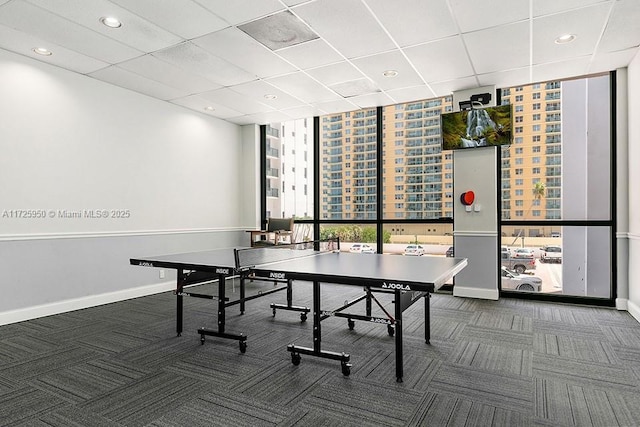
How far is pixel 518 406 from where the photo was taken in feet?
7.27

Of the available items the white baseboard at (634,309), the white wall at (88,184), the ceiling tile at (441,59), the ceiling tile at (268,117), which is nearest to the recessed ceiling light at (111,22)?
the white wall at (88,184)

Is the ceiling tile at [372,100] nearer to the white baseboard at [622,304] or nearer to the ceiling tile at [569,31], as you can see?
the ceiling tile at [569,31]

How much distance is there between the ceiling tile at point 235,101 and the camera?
5359 millimetres

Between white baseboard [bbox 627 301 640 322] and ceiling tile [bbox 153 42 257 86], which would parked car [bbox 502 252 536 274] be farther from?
ceiling tile [bbox 153 42 257 86]

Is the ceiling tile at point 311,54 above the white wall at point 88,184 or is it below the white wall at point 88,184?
above

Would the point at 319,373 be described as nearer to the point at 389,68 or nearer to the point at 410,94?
the point at 389,68

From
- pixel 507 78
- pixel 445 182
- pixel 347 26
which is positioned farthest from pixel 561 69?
pixel 347 26

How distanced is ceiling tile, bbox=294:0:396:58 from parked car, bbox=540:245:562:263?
10.9ft

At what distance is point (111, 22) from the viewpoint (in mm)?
3398

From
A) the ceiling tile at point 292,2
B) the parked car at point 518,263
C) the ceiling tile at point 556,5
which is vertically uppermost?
the ceiling tile at point 292,2

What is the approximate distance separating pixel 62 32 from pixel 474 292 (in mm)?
5522

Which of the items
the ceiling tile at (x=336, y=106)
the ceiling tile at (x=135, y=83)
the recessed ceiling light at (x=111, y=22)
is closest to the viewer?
the recessed ceiling light at (x=111, y=22)

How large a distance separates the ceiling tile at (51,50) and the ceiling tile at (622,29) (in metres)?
5.07

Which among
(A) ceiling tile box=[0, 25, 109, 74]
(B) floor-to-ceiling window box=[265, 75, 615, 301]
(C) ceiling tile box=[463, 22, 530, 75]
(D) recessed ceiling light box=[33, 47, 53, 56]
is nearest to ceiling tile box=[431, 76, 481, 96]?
(C) ceiling tile box=[463, 22, 530, 75]
